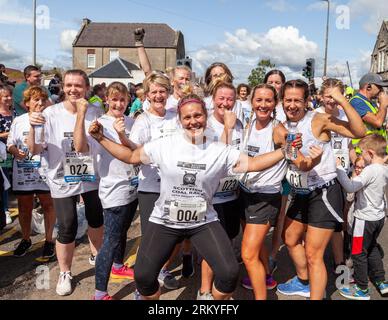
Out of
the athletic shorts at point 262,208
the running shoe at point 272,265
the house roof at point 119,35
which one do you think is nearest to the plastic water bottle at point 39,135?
the athletic shorts at point 262,208

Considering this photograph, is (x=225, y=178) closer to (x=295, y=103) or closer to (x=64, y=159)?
(x=295, y=103)

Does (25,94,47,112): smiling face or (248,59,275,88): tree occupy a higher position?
(248,59,275,88): tree

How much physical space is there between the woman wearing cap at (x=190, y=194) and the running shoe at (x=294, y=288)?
1.12 meters

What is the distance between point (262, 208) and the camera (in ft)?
10.2

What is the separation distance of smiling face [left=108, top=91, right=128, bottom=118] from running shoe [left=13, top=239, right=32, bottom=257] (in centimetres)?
223

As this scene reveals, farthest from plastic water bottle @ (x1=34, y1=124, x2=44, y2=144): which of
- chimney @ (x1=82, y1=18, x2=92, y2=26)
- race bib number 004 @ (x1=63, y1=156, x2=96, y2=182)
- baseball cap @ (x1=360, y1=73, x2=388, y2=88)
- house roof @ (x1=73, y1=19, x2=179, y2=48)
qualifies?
chimney @ (x1=82, y1=18, x2=92, y2=26)

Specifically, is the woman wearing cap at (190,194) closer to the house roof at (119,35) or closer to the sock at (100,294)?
the sock at (100,294)

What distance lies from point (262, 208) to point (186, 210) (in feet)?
2.51

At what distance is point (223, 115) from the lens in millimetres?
3322

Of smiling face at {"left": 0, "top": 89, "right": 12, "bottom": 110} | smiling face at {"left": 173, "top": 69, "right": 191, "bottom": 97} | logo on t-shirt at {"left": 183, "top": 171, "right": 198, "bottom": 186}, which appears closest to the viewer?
logo on t-shirt at {"left": 183, "top": 171, "right": 198, "bottom": 186}

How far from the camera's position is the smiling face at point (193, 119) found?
2.74 metres

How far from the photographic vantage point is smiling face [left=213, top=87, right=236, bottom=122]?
3318mm

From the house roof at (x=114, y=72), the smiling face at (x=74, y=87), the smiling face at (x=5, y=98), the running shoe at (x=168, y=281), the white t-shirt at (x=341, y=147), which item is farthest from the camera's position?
the house roof at (x=114, y=72)

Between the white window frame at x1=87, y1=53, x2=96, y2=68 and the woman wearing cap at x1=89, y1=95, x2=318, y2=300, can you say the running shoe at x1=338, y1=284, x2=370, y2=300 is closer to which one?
the woman wearing cap at x1=89, y1=95, x2=318, y2=300
